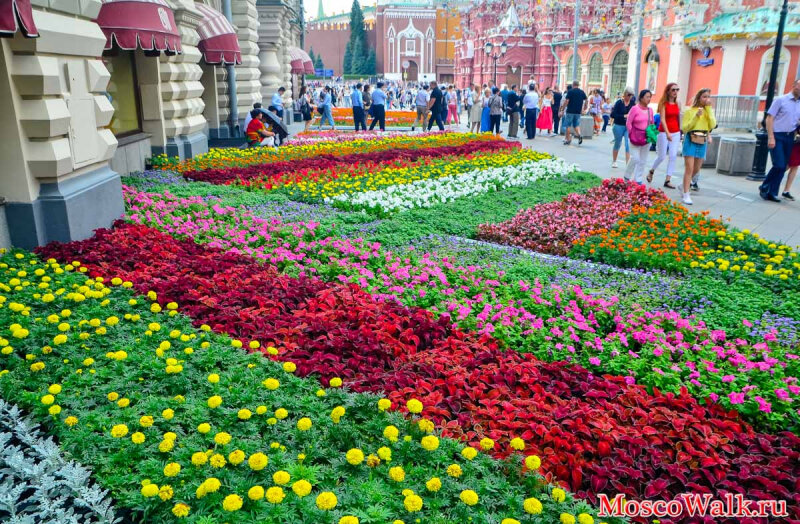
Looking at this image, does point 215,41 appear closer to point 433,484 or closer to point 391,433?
point 391,433

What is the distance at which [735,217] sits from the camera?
9.16 meters

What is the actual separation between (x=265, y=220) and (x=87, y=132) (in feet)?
7.40

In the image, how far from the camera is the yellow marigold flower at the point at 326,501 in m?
→ 2.44

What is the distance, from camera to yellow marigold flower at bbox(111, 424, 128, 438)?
290 centimetres

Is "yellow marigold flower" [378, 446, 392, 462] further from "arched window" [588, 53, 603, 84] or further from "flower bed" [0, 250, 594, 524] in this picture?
"arched window" [588, 53, 603, 84]

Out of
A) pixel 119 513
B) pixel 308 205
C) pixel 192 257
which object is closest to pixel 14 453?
pixel 119 513

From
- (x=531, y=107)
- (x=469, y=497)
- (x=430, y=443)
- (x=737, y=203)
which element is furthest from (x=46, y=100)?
(x=531, y=107)

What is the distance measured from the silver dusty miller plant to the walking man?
717 inches

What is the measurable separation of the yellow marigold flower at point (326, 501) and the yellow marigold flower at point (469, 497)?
0.56 m

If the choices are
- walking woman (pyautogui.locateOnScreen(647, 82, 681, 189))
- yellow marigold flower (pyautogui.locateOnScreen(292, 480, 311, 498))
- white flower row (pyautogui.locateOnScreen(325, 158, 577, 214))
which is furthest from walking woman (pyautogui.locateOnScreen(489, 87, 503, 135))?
yellow marigold flower (pyautogui.locateOnScreen(292, 480, 311, 498))

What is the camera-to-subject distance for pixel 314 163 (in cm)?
1208

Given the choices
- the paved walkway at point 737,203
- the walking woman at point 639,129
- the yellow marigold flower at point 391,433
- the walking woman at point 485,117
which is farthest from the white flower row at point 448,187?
the walking woman at point 485,117

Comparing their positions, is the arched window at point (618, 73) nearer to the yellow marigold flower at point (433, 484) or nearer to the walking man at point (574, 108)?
the walking man at point (574, 108)

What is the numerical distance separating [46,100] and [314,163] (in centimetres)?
641
